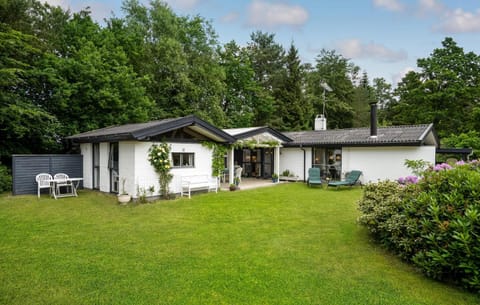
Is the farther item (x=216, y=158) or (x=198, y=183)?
(x=216, y=158)

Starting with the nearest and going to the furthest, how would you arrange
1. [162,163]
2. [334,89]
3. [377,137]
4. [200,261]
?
[200,261] < [162,163] < [377,137] < [334,89]

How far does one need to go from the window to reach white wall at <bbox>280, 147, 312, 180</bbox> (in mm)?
7327

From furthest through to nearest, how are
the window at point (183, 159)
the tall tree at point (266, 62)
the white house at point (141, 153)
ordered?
the tall tree at point (266, 62), the window at point (183, 159), the white house at point (141, 153)

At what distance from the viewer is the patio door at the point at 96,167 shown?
1164 cm

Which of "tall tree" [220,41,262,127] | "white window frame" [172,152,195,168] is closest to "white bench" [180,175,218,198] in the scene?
"white window frame" [172,152,195,168]

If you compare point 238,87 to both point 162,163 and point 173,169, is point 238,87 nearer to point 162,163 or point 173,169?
point 173,169

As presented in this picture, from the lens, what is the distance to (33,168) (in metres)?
10.8

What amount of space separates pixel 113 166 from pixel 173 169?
2.39 m

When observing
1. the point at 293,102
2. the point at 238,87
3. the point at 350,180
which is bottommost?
the point at 350,180

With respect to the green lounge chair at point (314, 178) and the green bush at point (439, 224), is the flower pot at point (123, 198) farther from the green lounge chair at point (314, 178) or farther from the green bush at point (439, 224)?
the green lounge chair at point (314, 178)

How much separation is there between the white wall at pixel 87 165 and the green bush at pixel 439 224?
11309 mm

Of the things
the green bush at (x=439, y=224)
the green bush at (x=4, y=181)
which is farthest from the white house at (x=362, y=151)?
the green bush at (x=4, y=181)

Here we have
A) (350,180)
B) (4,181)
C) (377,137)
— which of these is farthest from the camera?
(377,137)

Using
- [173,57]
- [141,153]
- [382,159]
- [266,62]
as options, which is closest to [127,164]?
[141,153]
